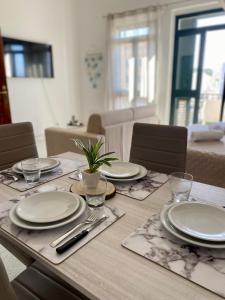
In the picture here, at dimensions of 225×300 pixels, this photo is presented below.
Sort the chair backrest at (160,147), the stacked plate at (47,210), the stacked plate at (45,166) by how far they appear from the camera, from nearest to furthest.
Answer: the stacked plate at (47,210) → the stacked plate at (45,166) → the chair backrest at (160,147)

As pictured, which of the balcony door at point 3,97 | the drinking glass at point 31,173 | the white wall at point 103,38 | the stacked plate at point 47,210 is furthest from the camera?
the white wall at point 103,38

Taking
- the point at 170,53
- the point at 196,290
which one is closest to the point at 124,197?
the point at 196,290

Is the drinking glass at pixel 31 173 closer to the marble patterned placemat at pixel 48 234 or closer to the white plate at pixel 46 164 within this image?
the white plate at pixel 46 164

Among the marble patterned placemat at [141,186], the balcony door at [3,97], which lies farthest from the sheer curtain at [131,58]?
the marble patterned placemat at [141,186]

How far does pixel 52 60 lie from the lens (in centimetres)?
477

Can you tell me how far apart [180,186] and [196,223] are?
22 centimetres

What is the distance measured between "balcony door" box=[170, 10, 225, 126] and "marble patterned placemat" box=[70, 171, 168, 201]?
134 inches

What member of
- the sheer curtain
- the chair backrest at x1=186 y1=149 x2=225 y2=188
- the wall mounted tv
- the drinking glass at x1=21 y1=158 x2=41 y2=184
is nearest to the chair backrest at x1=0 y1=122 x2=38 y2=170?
the drinking glass at x1=21 y1=158 x2=41 y2=184

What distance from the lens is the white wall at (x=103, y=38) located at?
4.11 metres

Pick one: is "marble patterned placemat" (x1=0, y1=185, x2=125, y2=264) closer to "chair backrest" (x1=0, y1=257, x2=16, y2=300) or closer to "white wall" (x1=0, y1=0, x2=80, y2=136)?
"chair backrest" (x1=0, y1=257, x2=16, y2=300)

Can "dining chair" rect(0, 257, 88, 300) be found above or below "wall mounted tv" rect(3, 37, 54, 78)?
below

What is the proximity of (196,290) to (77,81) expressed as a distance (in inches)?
211

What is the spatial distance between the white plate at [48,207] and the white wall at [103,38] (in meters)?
3.86

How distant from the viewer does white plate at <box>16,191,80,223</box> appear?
0.80m
